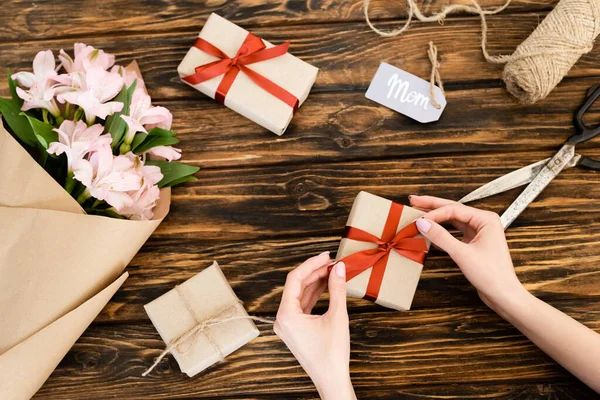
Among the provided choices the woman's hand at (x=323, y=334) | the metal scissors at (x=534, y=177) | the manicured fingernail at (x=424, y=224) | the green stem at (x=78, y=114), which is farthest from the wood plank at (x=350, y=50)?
the woman's hand at (x=323, y=334)

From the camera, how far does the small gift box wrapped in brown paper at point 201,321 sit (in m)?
0.99

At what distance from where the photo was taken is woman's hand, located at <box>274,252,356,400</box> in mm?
836

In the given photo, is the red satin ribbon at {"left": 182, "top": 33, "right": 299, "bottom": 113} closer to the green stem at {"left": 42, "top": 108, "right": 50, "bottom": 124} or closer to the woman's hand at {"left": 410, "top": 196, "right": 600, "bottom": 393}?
the green stem at {"left": 42, "top": 108, "right": 50, "bottom": 124}

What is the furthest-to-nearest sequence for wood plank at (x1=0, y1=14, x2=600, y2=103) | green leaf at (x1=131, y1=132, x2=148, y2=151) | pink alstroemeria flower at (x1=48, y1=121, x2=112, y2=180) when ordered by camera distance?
1. wood plank at (x1=0, y1=14, x2=600, y2=103)
2. green leaf at (x1=131, y1=132, x2=148, y2=151)
3. pink alstroemeria flower at (x1=48, y1=121, x2=112, y2=180)

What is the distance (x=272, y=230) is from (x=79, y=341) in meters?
0.47

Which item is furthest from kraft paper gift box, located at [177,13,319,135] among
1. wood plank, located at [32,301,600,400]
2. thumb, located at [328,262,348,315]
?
wood plank, located at [32,301,600,400]

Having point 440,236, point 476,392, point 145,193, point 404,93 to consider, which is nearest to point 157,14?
point 145,193

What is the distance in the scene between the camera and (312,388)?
1.06 m

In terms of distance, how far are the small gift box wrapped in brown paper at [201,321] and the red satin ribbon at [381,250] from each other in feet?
0.80

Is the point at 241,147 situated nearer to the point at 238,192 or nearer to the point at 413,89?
the point at 238,192

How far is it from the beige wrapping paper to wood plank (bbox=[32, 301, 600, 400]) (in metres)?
0.14

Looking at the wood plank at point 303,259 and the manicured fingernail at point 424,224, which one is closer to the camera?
the manicured fingernail at point 424,224

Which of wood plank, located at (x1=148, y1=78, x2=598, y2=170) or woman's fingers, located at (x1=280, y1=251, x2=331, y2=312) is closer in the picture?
woman's fingers, located at (x1=280, y1=251, x2=331, y2=312)

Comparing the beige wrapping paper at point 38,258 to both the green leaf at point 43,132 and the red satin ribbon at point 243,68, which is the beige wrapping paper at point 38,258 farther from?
the red satin ribbon at point 243,68
